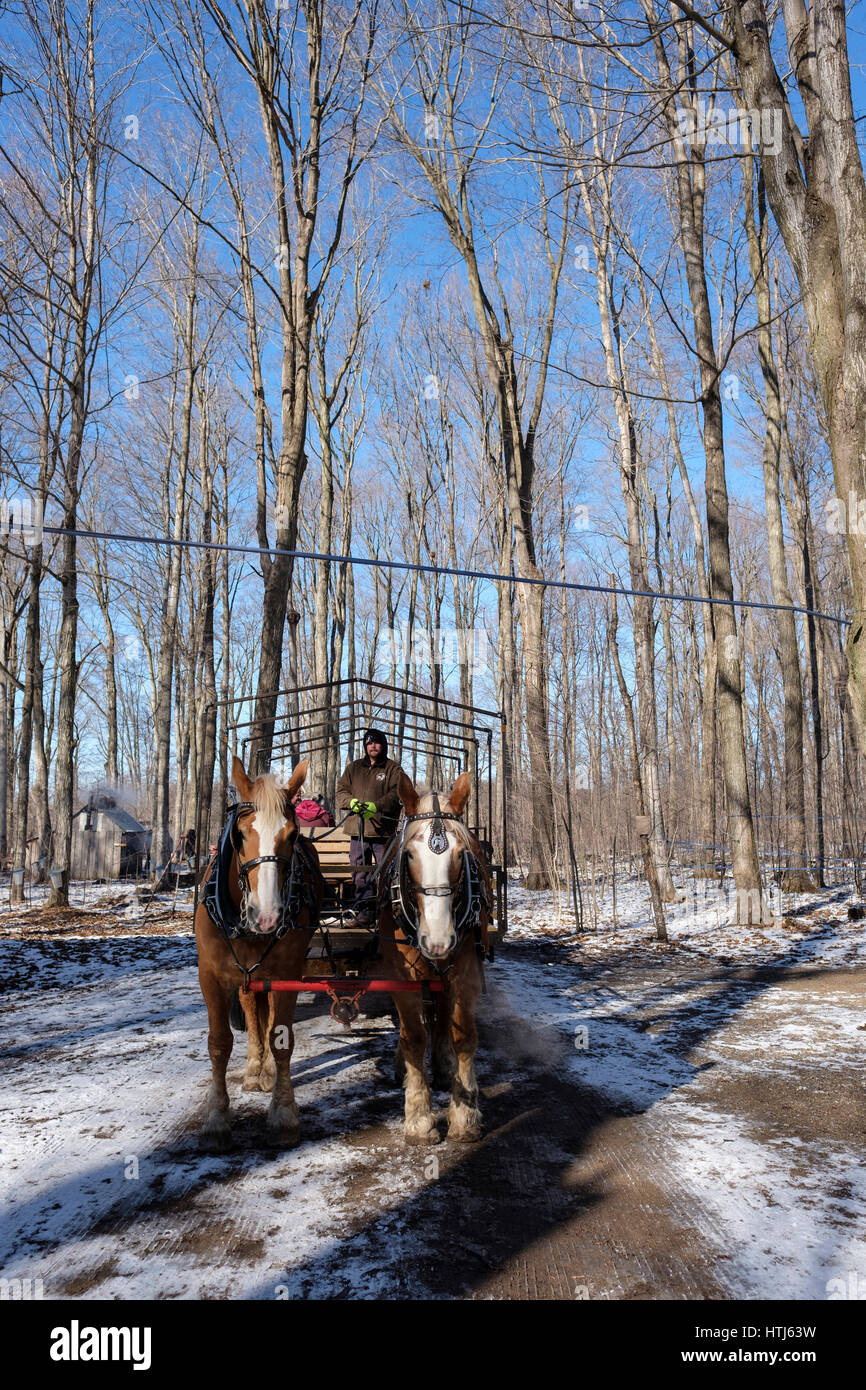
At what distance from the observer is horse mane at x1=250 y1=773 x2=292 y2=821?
4.40 meters

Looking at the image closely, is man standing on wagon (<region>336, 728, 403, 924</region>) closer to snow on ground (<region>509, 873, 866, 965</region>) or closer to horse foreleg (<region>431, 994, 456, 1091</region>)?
horse foreleg (<region>431, 994, 456, 1091</region>)

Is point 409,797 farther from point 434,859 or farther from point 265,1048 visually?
point 265,1048

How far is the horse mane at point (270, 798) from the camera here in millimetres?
4402

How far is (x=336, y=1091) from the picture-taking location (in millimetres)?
5355

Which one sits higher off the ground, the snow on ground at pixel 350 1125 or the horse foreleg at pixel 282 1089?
the horse foreleg at pixel 282 1089

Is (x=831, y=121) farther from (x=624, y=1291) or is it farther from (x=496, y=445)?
(x=496, y=445)

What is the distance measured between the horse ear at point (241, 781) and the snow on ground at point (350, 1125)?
178cm

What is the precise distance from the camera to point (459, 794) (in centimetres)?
471

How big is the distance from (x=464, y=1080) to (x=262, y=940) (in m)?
1.29

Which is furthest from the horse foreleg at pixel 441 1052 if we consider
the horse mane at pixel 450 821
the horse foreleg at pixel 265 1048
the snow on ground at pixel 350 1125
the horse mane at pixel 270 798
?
the horse mane at pixel 270 798

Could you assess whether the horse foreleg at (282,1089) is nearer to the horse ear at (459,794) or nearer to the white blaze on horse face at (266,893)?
the white blaze on horse face at (266,893)

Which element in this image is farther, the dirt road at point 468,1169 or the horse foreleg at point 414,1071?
the horse foreleg at point 414,1071

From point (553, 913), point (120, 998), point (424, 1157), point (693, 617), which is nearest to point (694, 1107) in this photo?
point (424, 1157)
